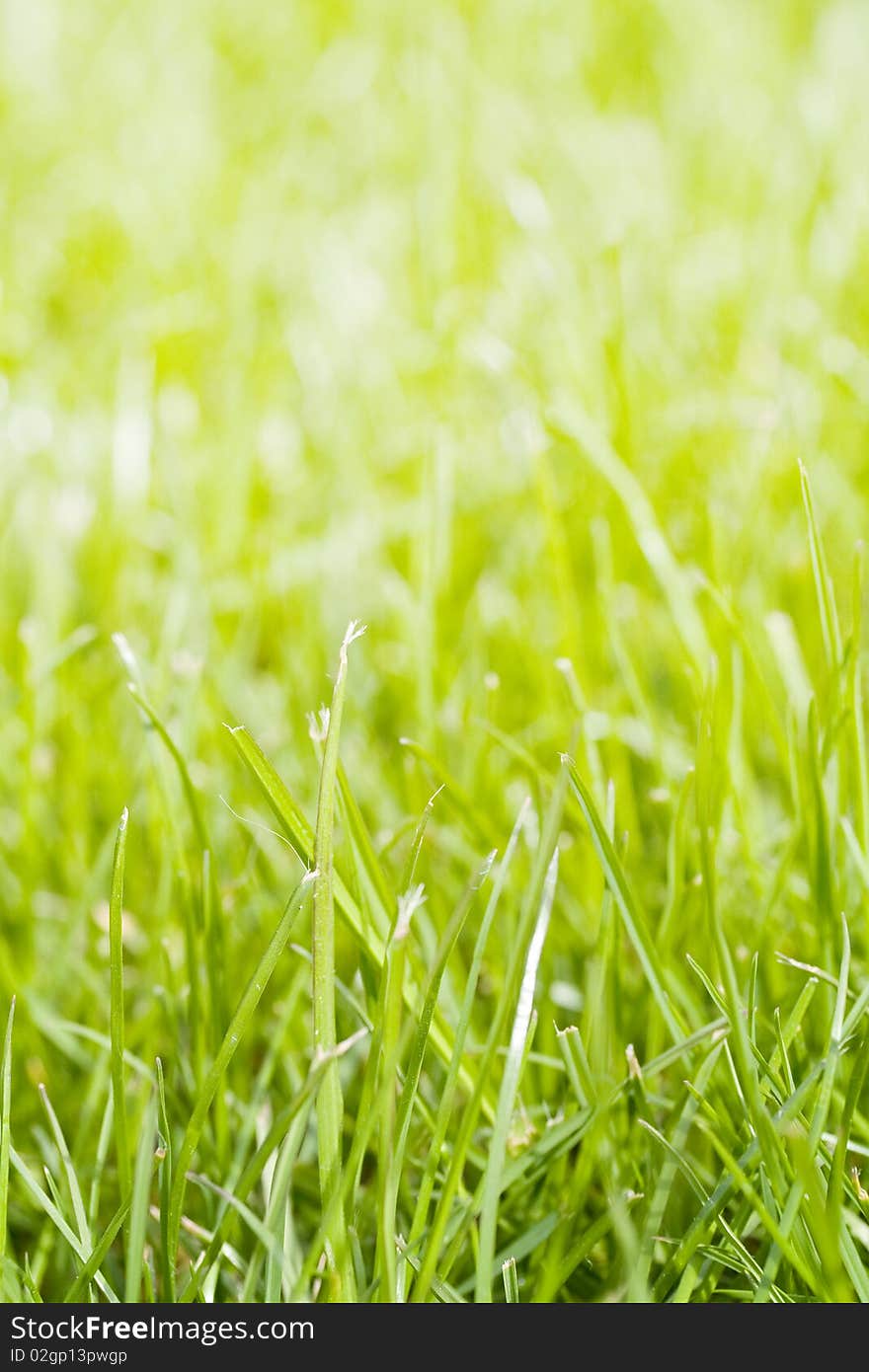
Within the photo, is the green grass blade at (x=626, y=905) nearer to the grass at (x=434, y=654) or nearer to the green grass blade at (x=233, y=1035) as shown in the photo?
the grass at (x=434, y=654)

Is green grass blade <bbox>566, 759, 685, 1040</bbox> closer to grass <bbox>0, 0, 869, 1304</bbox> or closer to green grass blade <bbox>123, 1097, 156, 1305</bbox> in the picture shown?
grass <bbox>0, 0, 869, 1304</bbox>

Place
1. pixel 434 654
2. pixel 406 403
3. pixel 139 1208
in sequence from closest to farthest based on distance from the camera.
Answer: pixel 139 1208 < pixel 434 654 < pixel 406 403

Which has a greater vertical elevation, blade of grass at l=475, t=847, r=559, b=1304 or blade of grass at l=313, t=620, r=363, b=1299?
blade of grass at l=313, t=620, r=363, b=1299

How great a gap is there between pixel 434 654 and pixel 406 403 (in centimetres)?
41

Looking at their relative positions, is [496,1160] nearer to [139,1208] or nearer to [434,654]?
[139,1208]

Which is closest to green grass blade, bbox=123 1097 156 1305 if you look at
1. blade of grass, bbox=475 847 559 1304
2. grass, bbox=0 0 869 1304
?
grass, bbox=0 0 869 1304

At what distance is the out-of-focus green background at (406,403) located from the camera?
727mm

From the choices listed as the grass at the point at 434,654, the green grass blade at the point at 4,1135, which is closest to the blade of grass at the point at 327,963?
the grass at the point at 434,654

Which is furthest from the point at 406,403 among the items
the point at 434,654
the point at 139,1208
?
the point at 139,1208

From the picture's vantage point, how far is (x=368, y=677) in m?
0.84

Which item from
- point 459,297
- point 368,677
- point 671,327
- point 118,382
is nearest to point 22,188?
point 118,382

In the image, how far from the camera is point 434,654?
29.6 inches

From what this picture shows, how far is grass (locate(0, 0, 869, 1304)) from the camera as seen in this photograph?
0.44 meters
